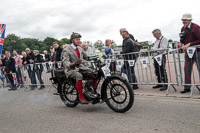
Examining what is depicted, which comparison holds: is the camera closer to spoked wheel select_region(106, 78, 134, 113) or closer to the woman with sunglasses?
spoked wheel select_region(106, 78, 134, 113)

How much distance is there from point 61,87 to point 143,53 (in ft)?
10.0

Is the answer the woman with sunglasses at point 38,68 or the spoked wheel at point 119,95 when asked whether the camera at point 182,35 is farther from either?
the woman with sunglasses at point 38,68

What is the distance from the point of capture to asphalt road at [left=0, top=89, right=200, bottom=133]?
11.5 feet

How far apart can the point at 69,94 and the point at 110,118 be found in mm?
1684

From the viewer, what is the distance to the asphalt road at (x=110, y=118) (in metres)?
3.51

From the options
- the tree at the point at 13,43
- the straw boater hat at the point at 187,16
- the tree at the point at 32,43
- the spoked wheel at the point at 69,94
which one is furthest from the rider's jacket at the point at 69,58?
the tree at the point at 32,43

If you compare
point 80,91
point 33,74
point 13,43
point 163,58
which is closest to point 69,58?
point 80,91

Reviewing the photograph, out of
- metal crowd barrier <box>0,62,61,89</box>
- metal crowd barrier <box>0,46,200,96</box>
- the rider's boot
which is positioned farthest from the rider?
metal crowd barrier <box>0,62,61,89</box>

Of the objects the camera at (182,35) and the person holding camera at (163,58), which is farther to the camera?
the person holding camera at (163,58)

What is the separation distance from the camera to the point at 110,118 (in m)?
4.16

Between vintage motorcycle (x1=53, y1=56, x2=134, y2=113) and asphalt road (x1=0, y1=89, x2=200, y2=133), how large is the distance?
0.24 meters

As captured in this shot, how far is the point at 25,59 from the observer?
36.7 ft

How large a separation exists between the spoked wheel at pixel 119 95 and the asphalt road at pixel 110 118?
17 centimetres

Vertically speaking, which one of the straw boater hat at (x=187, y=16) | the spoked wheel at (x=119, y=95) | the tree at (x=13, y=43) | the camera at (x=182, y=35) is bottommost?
the spoked wheel at (x=119, y=95)
